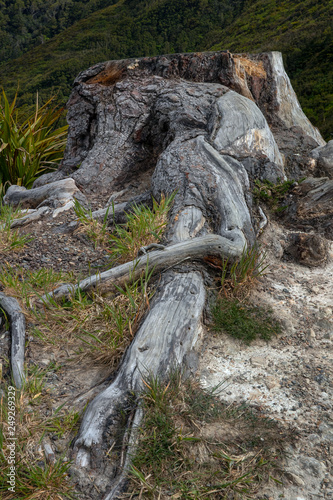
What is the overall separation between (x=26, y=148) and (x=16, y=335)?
165 inches

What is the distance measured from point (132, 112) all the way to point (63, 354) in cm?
347

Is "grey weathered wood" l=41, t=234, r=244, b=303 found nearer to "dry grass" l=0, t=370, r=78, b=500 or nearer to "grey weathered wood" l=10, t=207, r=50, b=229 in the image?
"dry grass" l=0, t=370, r=78, b=500

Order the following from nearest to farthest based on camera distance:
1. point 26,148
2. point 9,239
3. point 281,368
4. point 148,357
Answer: point 148,357 < point 281,368 < point 9,239 < point 26,148

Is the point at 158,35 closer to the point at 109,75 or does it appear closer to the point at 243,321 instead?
the point at 109,75

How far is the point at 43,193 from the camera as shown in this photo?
4441 mm

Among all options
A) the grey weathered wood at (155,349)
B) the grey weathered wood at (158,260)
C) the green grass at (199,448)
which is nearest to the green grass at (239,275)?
the grey weathered wood at (158,260)

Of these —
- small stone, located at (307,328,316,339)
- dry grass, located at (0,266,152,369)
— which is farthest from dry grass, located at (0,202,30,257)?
small stone, located at (307,328,316,339)

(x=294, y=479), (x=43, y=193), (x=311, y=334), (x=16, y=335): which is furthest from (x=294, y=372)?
(x=43, y=193)

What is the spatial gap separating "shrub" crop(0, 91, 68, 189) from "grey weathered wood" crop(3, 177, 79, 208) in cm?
78

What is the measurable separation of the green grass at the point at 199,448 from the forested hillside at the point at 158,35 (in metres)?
12.0

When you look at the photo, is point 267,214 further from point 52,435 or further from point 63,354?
point 52,435

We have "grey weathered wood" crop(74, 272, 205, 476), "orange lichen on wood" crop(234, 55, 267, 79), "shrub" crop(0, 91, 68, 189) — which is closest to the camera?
"grey weathered wood" crop(74, 272, 205, 476)

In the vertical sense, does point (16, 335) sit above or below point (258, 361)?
above

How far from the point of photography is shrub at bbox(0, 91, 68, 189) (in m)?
5.43
